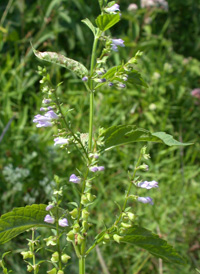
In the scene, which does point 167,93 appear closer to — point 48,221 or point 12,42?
point 12,42

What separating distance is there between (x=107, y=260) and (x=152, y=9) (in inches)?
98.5

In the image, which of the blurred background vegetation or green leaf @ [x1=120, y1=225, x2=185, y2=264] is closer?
green leaf @ [x1=120, y1=225, x2=185, y2=264]

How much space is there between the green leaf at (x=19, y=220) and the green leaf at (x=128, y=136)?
30 cm

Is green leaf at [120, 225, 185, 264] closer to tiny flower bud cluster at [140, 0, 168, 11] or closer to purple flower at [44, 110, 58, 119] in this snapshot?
purple flower at [44, 110, 58, 119]

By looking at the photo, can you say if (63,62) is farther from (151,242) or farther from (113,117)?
(113,117)

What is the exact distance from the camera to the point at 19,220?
111 centimetres

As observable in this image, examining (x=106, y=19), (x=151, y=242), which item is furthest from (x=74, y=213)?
(x=106, y=19)

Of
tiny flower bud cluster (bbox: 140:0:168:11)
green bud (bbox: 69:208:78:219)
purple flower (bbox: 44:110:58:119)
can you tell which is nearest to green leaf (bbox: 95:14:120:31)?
purple flower (bbox: 44:110:58:119)

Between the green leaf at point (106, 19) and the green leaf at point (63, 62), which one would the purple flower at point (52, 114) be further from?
the green leaf at point (106, 19)

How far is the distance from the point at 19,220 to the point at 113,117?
232 cm

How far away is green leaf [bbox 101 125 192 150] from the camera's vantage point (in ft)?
3.72

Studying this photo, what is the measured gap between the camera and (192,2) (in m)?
4.30

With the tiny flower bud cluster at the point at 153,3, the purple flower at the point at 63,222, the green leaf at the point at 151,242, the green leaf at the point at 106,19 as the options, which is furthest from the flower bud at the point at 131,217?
the tiny flower bud cluster at the point at 153,3

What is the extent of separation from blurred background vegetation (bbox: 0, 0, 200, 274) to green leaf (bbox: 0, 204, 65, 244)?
3.57ft
